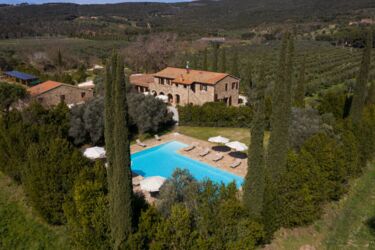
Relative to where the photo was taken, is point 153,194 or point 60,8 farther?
point 60,8

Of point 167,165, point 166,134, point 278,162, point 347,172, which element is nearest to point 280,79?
point 278,162

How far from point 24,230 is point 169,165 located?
1087cm

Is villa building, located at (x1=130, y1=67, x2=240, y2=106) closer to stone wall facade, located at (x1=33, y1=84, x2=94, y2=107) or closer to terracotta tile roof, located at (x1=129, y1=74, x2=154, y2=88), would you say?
terracotta tile roof, located at (x1=129, y1=74, x2=154, y2=88)

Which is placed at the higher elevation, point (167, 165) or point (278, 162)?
point (278, 162)

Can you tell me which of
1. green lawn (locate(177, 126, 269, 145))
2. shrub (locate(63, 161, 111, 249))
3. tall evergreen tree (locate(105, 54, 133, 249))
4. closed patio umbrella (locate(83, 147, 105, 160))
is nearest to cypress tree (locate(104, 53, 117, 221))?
tall evergreen tree (locate(105, 54, 133, 249))

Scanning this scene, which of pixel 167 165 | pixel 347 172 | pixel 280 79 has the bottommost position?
pixel 167 165

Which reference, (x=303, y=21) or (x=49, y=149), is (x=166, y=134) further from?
(x=303, y=21)

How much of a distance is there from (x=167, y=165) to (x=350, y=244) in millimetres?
13220

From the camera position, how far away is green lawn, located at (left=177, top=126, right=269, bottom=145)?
28709 millimetres

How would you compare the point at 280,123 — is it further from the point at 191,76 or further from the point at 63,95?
the point at 63,95

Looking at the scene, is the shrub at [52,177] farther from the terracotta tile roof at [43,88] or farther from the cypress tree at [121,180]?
the terracotta tile roof at [43,88]

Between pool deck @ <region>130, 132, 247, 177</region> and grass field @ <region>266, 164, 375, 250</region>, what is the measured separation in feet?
21.0

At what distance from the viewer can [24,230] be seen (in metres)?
15.7

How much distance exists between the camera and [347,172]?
18.9 metres
